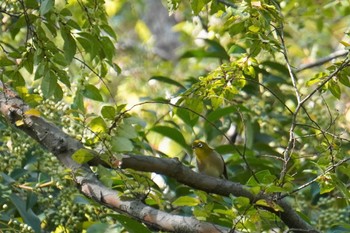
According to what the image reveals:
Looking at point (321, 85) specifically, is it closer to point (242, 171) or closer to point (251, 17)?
point (251, 17)

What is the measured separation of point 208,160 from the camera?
3.88 meters

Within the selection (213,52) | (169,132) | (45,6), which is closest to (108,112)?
(45,6)

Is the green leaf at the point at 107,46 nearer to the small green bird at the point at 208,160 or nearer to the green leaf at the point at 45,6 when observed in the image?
the green leaf at the point at 45,6

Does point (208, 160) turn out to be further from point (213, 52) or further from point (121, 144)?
point (121, 144)

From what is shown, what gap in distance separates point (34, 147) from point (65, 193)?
365 mm

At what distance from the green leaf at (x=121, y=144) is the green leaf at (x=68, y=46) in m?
0.33

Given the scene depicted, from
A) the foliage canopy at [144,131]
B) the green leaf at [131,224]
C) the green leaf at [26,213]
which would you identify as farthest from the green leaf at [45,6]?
the green leaf at [26,213]

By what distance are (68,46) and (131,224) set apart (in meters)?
0.64

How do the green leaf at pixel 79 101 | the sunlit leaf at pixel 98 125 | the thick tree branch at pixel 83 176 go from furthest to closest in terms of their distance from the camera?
the green leaf at pixel 79 101 → the sunlit leaf at pixel 98 125 → the thick tree branch at pixel 83 176

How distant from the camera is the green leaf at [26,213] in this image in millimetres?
3132

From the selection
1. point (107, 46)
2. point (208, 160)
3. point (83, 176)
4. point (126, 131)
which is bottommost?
point (83, 176)

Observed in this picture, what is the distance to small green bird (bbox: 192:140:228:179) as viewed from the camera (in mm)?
3820

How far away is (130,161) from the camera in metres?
2.71

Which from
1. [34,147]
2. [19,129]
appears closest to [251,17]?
[19,129]
